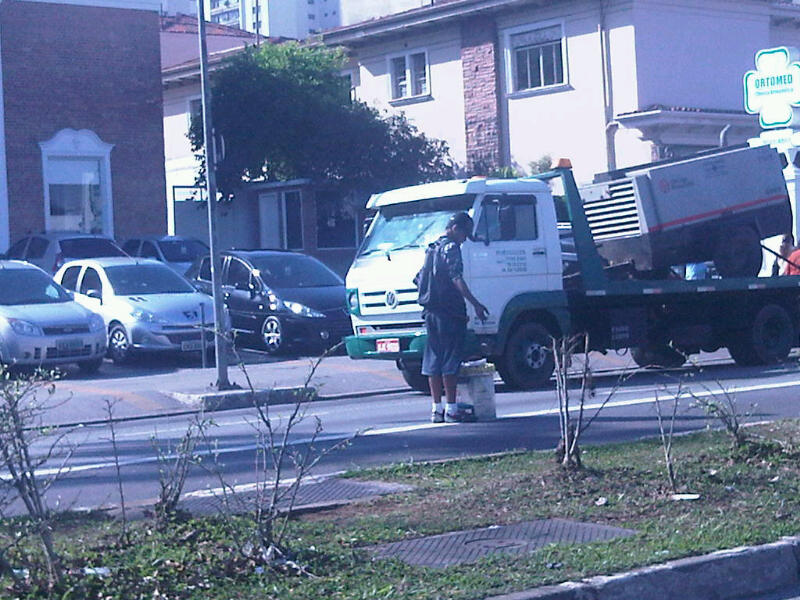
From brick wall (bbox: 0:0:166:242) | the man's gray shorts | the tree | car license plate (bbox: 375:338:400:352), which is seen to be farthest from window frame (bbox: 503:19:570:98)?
the man's gray shorts

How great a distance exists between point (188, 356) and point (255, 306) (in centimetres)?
138

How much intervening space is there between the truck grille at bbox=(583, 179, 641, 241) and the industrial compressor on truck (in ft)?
0.06

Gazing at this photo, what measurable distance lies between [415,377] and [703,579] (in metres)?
10.0

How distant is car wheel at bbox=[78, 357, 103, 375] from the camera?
19250 mm

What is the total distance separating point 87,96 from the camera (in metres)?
30.1

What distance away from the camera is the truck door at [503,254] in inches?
601

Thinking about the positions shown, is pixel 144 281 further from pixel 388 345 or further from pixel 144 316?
pixel 388 345

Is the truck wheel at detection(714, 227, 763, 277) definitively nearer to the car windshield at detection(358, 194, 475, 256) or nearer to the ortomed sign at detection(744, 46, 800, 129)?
the car windshield at detection(358, 194, 475, 256)

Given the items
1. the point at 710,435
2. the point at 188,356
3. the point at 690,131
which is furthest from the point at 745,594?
the point at 690,131

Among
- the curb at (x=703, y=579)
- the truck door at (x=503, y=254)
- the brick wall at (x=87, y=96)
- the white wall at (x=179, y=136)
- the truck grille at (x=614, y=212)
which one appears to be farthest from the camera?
the white wall at (x=179, y=136)

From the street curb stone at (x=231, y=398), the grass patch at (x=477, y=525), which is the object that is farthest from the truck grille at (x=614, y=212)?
the grass patch at (x=477, y=525)

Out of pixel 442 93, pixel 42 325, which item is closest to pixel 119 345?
pixel 42 325

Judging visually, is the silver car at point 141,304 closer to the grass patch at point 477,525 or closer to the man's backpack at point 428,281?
the man's backpack at point 428,281

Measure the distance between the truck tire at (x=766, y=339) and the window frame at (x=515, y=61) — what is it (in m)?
14.5
